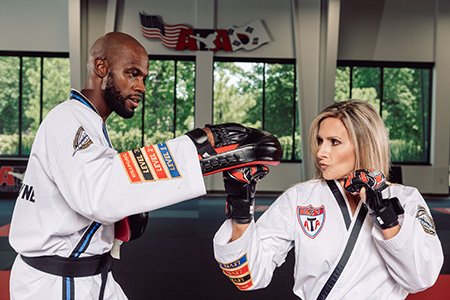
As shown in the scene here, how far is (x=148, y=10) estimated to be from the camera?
11859 mm

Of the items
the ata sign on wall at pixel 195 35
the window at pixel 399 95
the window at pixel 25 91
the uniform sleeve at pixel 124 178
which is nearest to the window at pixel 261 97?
the ata sign on wall at pixel 195 35

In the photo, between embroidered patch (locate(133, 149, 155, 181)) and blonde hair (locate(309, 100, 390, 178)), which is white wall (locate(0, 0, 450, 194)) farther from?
embroidered patch (locate(133, 149, 155, 181))

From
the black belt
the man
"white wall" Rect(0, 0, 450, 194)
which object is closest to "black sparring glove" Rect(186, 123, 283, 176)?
the man

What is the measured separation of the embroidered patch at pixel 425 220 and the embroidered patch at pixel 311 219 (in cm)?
39

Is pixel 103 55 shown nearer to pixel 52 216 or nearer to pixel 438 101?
pixel 52 216

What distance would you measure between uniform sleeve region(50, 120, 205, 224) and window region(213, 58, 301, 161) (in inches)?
427

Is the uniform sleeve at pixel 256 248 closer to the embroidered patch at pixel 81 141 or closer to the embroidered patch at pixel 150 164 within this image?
the embroidered patch at pixel 150 164

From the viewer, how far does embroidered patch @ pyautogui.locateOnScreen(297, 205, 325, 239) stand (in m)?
1.91

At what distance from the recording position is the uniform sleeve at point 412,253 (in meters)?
1.63

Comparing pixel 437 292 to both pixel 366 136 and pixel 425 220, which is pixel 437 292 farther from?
pixel 366 136

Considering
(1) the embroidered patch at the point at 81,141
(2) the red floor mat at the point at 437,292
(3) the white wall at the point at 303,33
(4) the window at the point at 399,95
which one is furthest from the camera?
(4) the window at the point at 399,95

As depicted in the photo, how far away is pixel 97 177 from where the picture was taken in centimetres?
127

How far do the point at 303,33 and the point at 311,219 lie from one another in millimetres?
10656

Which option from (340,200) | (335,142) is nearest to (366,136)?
(335,142)
